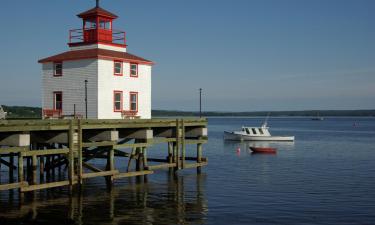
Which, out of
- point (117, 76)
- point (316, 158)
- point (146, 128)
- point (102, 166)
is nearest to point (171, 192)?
point (146, 128)

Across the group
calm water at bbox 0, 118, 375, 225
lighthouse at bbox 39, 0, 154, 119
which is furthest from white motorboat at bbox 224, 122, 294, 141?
lighthouse at bbox 39, 0, 154, 119

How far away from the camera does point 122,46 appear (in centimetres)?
3481

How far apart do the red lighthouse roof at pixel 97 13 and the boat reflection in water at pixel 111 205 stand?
11.9 m

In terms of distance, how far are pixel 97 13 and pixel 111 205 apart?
48.7 feet

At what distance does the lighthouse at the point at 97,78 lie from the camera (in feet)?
101

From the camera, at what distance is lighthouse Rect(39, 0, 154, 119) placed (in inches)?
1210

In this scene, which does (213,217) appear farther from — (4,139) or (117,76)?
(117,76)

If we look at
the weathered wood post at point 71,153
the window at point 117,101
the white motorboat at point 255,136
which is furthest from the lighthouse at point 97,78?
the white motorboat at point 255,136

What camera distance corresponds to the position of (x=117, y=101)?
31.8m

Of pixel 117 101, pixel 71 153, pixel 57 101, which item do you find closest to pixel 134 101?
pixel 117 101

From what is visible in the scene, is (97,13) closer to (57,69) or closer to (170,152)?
(57,69)

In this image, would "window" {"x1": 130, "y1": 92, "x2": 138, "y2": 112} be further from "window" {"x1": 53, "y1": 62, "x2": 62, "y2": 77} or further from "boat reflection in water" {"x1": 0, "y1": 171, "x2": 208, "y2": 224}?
"boat reflection in water" {"x1": 0, "y1": 171, "x2": 208, "y2": 224}

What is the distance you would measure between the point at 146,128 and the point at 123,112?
2.30 metres

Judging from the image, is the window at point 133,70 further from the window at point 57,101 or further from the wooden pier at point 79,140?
the window at point 57,101
